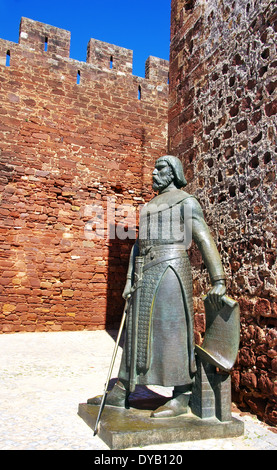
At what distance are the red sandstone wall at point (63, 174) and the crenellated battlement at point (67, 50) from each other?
0.02 m

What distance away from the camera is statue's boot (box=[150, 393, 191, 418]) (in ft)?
9.09

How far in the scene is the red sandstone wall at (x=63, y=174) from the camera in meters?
8.12

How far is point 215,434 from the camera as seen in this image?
270 centimetres

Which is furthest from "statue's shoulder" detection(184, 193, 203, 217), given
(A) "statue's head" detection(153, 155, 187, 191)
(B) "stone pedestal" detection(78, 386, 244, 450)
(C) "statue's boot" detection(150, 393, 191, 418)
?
(B) "stone pedestal" detection(78, 386, 244, 450)

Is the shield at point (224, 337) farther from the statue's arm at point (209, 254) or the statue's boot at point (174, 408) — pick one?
the statue's boot at point (174, 408)

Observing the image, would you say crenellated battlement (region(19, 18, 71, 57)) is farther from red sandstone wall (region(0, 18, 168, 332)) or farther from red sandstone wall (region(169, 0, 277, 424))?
red sandstone wall (region(169, 0, 277, 424))

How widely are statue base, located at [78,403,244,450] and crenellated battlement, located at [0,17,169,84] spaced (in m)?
8.17

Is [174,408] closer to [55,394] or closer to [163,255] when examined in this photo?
[163,255]

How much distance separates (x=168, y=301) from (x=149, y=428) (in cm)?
84

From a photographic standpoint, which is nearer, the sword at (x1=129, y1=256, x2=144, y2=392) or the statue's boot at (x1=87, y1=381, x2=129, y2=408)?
the sword at (x1=129, y1=256, x2=144, y2=392)

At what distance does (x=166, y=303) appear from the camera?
282 centimetres

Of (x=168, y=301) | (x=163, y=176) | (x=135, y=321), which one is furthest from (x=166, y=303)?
(x=163, y=176)

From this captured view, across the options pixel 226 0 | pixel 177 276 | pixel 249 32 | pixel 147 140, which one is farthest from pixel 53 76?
pixel 177 276

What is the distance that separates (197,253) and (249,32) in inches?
97.4
